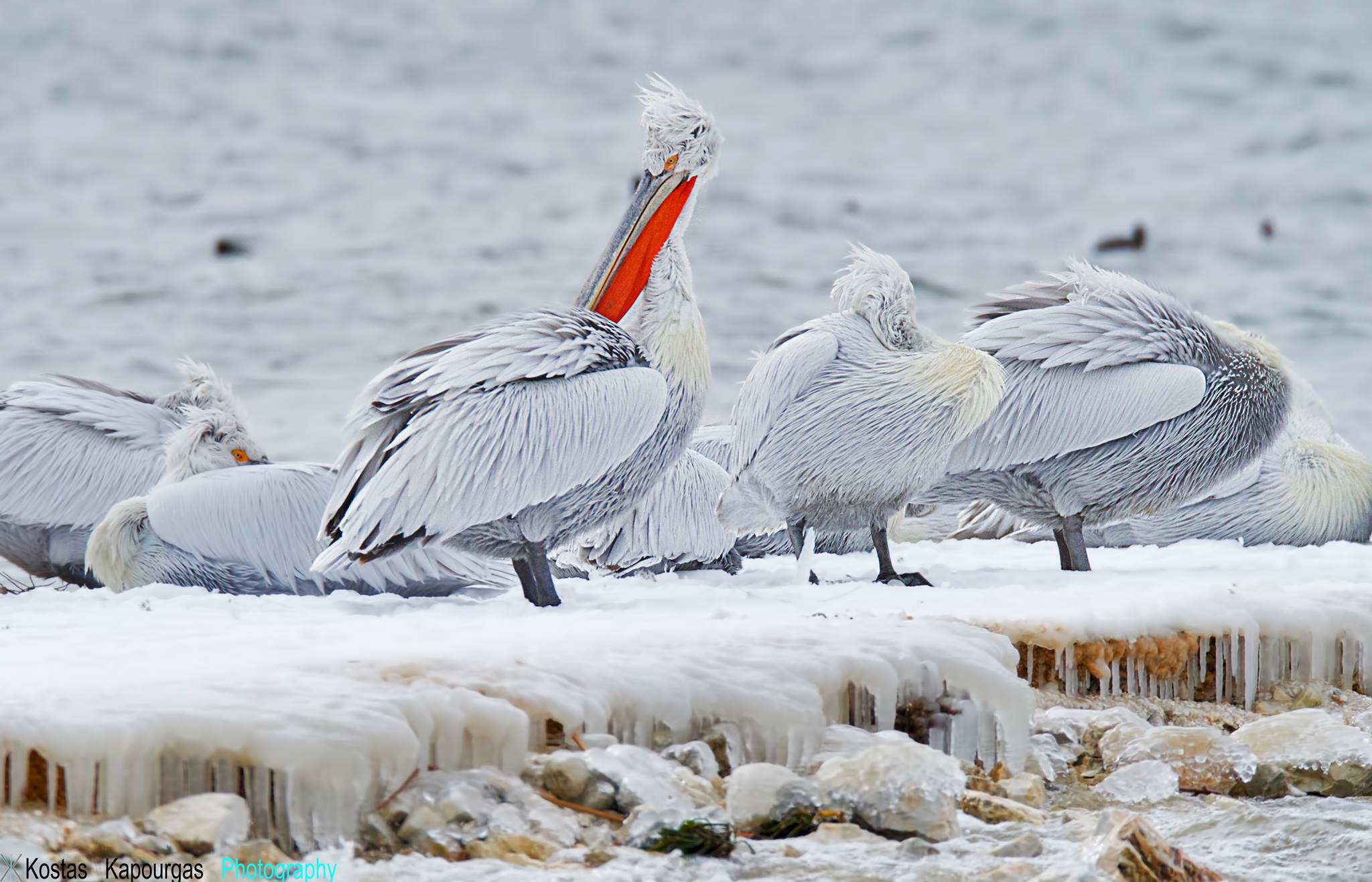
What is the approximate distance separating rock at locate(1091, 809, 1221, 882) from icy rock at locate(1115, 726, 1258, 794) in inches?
23.4

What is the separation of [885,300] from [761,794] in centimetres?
237

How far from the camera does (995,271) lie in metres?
23.2

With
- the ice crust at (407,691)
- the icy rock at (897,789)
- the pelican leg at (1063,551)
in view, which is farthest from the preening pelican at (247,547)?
the icy rock at (897,789)

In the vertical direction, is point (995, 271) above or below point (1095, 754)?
above

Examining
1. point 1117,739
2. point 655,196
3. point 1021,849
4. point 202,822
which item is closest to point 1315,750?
point 1117,739

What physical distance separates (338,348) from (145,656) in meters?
14.9

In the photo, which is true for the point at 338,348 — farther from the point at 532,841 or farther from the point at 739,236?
the point at 532,841

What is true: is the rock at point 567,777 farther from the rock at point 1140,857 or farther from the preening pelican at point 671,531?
the preening pelican at point 671,531

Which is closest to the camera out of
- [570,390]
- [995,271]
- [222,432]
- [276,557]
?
[570,390]

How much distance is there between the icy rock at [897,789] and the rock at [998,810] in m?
0.03

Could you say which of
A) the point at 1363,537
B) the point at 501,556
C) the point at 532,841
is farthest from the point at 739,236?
the point at 532,841

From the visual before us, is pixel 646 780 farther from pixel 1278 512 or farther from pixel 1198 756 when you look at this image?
pixel 1278 512

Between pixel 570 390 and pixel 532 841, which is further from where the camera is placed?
pixel 570 390

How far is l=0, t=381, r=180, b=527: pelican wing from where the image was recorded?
6.25 meters
